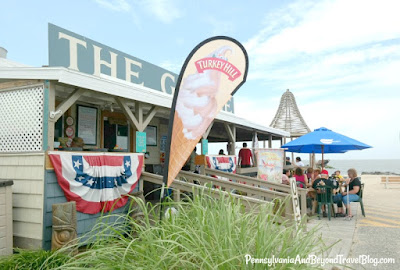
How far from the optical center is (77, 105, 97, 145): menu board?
27.4 ft

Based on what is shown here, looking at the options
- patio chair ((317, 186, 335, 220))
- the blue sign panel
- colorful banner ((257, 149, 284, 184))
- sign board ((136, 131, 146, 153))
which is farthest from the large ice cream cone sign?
the blue sign panel

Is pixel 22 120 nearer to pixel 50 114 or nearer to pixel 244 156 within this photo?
pixel 50 114

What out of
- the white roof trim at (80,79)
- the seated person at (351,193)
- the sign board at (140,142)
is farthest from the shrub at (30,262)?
the seated person at (351,193)

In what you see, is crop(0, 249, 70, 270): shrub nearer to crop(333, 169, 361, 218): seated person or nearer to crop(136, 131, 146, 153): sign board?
crop(136, 131, 146, 153): sign board

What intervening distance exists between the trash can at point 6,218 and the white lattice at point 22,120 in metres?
0.70

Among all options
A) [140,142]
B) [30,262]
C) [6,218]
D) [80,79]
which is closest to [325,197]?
[140,142]

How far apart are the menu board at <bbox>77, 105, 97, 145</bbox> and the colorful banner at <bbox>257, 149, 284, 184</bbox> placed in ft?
15.0

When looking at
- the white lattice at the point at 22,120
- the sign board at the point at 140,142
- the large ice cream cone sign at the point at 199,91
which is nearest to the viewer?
the large ice cream cone sign at the point at 199,91

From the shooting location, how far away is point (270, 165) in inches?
332

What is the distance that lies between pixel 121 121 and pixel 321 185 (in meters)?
6.03

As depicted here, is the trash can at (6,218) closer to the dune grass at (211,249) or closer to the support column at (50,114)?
the support column at (50,114)

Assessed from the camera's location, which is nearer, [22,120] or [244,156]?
[22,120]

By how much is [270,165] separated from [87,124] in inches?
200

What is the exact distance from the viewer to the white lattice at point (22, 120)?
17.1 ft
